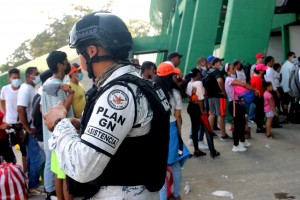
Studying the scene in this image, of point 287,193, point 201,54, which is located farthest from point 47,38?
point 287,193

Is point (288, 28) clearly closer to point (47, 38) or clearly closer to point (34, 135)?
point (34, 135)

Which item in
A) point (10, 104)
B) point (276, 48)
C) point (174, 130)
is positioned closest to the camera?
point (174, 130)

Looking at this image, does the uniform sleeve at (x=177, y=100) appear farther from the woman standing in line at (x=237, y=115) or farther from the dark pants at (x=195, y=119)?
the woman standing in line at (x=237, y=115)

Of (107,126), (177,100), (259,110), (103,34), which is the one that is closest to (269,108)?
(259,110)

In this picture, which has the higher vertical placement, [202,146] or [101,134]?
[101,134]

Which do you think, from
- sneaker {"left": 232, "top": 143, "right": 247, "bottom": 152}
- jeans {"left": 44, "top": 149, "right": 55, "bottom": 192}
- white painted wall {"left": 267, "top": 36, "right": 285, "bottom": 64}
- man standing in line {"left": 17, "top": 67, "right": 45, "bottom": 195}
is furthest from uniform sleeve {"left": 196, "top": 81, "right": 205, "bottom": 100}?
white painted wall {"left": 267, "top": 36, "right": 285, "bottom": 64}

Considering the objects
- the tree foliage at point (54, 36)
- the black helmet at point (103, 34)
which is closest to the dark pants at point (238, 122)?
the black helmet at point (103, 34)

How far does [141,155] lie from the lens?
1.90 meters

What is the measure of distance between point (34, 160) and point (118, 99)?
4.06 metres

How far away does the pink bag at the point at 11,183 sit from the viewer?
14.8 feet

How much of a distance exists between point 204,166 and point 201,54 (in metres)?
10.4

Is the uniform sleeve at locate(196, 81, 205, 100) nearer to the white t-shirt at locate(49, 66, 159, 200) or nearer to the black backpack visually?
the black backpack

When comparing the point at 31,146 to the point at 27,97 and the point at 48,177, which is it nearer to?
the point at 27,97

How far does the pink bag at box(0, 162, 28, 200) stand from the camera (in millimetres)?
4496
